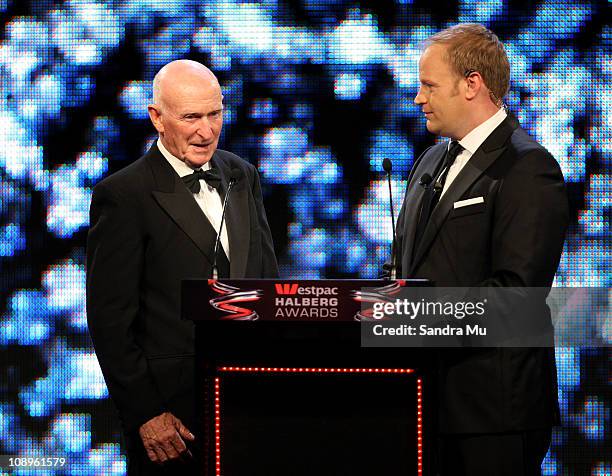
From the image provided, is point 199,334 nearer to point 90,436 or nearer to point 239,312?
point 239,312

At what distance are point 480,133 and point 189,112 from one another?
0.89 m

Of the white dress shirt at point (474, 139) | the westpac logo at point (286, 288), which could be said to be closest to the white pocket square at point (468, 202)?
the white dress shirt at point (474, 139)

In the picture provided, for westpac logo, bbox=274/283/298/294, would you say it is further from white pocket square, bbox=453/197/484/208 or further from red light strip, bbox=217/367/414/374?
white pocket square, bbox=453/197/484/208

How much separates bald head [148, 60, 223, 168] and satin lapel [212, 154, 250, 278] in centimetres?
14

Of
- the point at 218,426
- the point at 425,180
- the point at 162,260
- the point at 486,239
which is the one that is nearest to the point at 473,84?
the point at 425,180

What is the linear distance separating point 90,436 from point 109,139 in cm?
141

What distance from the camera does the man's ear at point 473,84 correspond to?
8.34 ft

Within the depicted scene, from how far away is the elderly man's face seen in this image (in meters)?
2.69

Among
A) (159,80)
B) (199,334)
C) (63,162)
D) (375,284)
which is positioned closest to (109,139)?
(63,162)

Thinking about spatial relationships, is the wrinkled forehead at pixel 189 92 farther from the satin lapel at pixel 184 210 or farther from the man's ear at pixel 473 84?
the man's ear at pixel 473 84

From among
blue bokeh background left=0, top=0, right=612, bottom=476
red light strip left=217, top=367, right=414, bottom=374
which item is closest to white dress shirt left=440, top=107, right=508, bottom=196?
red light strip left=217, top=367, right=414, bottom=374

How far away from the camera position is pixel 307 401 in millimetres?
2061

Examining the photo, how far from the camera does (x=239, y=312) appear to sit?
1951mm

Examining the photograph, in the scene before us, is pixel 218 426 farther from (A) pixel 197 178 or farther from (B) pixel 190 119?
(B) pixel 190 119
